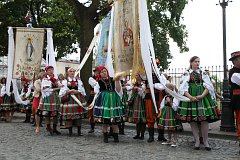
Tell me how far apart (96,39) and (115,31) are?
2199 mm

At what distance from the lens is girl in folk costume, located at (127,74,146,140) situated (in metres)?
8.02

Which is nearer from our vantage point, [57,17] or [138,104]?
[138,104]

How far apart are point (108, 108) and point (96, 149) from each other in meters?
1.04

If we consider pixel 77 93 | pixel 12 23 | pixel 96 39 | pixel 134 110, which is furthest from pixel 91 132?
pixel 12 23

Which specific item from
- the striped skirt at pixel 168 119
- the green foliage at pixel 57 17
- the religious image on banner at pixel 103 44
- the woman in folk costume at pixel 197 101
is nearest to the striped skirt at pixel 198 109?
the woman in folk costume at pixel 197 101

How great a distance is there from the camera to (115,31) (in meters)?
8.02

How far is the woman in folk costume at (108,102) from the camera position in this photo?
25.2ft

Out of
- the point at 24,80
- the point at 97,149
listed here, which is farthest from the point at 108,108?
the point at 24,80

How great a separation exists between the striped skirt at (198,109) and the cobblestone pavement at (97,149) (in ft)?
2.18

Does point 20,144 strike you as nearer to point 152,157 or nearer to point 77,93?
point 77,93

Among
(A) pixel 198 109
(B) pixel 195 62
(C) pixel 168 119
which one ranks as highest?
(B) pixel 195 62

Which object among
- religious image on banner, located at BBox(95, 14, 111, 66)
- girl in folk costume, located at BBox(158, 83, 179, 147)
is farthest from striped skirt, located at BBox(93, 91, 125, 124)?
religious image on banner, located at BBox(95, 14, 111, 66)

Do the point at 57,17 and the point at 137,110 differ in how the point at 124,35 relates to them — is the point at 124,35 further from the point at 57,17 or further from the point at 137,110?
the point at 57,17

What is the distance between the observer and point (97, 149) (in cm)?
708
